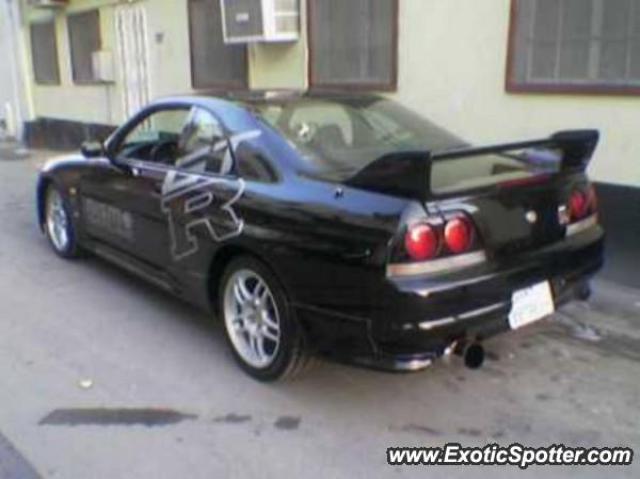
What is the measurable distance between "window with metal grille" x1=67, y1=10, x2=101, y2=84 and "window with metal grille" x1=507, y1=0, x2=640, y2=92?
347 inches

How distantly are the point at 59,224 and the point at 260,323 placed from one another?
3097 millimetres

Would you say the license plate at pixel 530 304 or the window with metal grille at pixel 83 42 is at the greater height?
the window with metal grille at pixel 83 42

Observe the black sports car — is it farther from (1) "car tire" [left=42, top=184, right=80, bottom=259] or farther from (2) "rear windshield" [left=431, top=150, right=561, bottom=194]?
(1) "car tire" [left=42, top=184, right=80, bottom=259]

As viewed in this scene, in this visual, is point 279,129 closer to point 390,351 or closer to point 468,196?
point 468,196

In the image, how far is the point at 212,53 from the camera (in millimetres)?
9336

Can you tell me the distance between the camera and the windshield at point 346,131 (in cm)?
353

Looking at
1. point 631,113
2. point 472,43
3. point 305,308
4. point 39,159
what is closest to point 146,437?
point 305,308

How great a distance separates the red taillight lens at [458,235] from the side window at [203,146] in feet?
4.37

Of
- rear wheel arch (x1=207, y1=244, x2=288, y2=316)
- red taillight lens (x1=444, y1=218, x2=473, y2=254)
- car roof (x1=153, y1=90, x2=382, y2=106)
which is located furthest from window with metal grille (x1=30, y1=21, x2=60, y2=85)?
red taillight lens (x1=444, y1=218, x2=473, y2=254)

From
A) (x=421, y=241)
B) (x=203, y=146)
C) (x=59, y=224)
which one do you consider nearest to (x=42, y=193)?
(x=59, y=224)

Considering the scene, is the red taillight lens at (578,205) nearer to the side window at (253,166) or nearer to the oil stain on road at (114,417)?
the side window at (253,166)

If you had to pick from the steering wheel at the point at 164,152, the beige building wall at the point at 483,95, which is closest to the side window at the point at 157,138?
the steering wheel at the point at 164,152

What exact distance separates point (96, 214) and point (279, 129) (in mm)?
2121

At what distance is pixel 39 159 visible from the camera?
13250 mm
